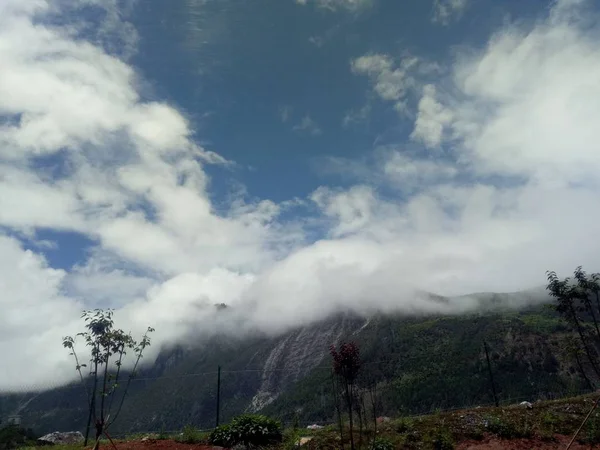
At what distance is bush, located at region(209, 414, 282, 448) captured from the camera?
695 inches

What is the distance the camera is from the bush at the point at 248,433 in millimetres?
17656

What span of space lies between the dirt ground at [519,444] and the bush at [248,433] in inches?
290

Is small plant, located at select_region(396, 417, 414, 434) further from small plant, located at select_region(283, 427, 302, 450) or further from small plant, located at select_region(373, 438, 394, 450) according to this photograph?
small plant, located at select_region(283, 427, 302, 450)

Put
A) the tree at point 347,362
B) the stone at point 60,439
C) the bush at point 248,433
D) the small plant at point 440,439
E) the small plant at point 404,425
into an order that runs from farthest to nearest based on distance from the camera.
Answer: the stone at point 60,439, the small plant at point 404,425, the bush at point 248,433, the small plant at point 440,439, the tree at point 347,362

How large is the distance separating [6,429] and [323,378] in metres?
142

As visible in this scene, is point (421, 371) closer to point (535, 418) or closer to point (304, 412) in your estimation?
point (304, 412)

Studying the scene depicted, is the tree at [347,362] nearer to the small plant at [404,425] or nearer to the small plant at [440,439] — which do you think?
the small plant at [440,439]

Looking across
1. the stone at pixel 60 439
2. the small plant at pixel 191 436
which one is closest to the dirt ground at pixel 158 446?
the small plant at pixel 191 436

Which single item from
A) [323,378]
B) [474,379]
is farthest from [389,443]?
[323,378]

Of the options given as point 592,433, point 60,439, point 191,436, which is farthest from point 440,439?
point 60,439

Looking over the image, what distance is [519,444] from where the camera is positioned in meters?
16.9

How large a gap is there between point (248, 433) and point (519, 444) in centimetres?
1052

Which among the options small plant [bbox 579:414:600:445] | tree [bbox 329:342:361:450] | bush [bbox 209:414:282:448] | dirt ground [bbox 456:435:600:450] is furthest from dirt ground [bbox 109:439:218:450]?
small plant [bbox 579:414:600:445]

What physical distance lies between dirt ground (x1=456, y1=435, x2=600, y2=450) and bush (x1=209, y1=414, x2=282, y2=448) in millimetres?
7355
